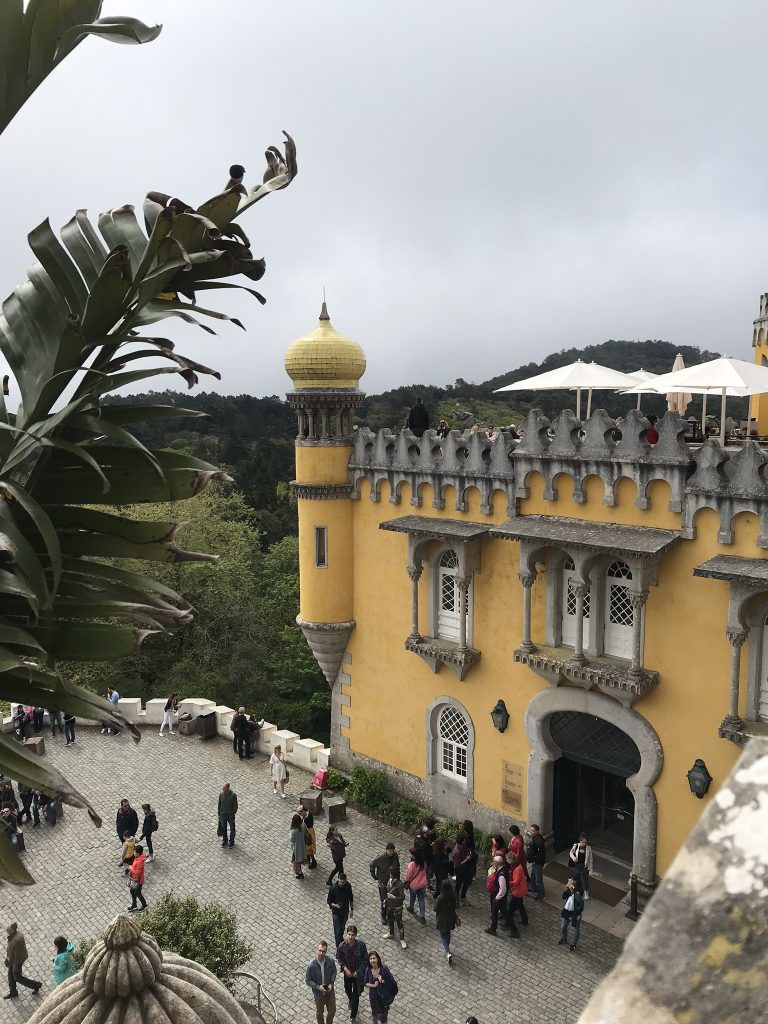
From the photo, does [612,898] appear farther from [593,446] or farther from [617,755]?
[593,446]

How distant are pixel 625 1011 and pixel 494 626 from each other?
16873mm

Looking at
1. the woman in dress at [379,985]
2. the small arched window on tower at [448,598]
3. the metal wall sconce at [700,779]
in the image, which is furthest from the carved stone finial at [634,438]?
the woman in dress at [379,985]

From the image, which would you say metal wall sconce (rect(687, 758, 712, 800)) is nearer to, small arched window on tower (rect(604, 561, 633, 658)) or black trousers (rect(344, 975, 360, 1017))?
small arched window on tower (rect(604, 561, 633, 658))

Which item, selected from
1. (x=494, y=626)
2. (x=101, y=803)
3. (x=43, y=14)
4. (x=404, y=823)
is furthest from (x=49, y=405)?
(x=101, y=803)

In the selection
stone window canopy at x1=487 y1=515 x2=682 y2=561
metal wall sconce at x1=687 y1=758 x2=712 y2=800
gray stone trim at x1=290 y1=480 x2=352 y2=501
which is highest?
gray stone trim at x1=290 y1=480 x2=352 y2=501

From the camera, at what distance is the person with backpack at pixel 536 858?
16516 millimetres

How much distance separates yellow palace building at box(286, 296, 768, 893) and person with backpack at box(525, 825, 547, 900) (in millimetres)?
1141

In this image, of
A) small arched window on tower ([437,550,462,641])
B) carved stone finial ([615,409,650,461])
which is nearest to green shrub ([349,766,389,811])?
small arched window on tower ([437,550,462,641])

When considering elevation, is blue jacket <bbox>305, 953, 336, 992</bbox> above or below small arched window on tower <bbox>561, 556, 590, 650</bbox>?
below

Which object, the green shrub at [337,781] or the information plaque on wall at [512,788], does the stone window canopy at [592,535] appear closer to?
the information plaque on wall at [512,788]

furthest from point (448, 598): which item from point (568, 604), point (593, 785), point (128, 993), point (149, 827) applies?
point (128, 993)

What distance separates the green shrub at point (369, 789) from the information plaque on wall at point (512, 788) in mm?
3443

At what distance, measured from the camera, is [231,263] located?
318 cm

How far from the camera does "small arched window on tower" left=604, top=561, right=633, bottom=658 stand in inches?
647
